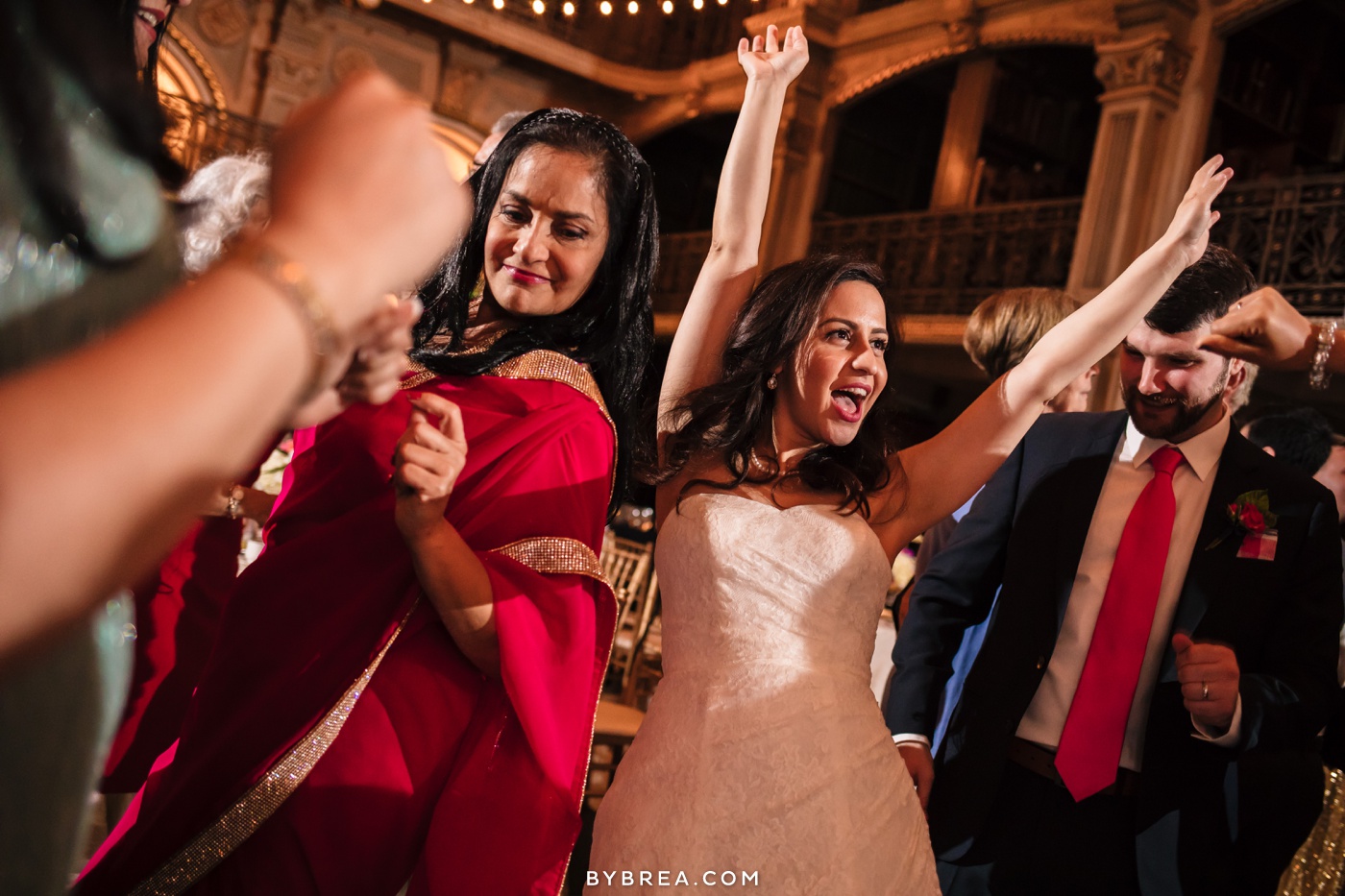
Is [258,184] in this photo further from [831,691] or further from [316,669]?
[831,691]

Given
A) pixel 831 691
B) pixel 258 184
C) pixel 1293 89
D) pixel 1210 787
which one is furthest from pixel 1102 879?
pixel 1293 89

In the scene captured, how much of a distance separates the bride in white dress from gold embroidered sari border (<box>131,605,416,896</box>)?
60cm

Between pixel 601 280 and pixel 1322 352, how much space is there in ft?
3.90

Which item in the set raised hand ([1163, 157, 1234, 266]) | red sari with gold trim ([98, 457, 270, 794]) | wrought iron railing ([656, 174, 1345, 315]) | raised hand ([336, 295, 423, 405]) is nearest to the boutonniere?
raised hand ([1163, 157, 1234, 266])

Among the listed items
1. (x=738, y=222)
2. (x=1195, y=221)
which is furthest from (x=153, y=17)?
(x=1195, y=221)

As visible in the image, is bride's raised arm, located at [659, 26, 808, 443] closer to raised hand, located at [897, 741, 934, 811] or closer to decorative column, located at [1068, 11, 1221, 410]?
raised hand, located at [897, 741, 934, 811]

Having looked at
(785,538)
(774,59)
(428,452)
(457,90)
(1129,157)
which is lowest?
(785,538)

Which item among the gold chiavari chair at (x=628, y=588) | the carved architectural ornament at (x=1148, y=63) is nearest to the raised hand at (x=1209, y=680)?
the gold chiavari chair at (x=628, y=588)

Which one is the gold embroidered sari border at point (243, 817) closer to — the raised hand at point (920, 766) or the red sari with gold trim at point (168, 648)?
the red sari with gold trim at point (168, 648)

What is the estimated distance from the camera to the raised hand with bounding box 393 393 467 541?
1.11 m

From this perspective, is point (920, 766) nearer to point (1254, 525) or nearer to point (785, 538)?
point (785, 538)

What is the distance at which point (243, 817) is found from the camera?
1205 millimetres

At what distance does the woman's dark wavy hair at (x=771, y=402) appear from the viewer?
1.92m

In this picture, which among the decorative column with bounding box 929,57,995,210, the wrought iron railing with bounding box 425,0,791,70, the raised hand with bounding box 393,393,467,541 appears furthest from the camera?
the wrought iron railing with bounding box 425,0,791,70
